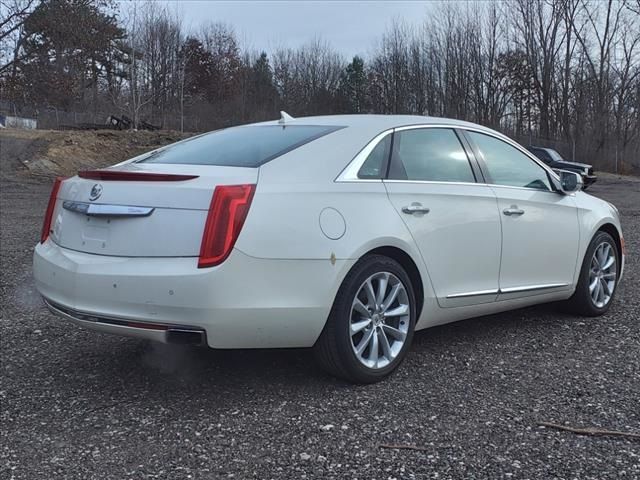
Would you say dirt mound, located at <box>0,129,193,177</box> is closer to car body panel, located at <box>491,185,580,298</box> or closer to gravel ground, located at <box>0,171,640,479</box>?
gravel ground, located at <box>0,171,640,479</box>

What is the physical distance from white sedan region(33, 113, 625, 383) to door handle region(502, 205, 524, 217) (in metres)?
0.03

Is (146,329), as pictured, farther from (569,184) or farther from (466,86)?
(466,86)

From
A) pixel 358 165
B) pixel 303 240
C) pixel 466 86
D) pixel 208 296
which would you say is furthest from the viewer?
pixel 466 86

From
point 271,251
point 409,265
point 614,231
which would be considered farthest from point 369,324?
point 614,231

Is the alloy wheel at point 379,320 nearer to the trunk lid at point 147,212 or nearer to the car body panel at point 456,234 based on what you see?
the car body panel at point 456,234

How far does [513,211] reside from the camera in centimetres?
459

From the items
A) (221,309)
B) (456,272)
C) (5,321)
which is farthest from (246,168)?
(5,321)

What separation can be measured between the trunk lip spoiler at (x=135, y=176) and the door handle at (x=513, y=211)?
7.11ft

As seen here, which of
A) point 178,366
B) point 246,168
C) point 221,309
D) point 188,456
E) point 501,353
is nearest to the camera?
point 188,456

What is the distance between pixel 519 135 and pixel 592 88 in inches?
209

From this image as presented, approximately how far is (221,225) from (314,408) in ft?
3.42

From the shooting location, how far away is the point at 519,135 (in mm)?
45750

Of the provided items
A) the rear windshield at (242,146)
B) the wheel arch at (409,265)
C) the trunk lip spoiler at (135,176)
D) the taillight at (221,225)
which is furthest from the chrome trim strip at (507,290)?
the trunk lip spoiler at (135,176)

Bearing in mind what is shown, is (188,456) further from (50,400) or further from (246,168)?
(246,168)
